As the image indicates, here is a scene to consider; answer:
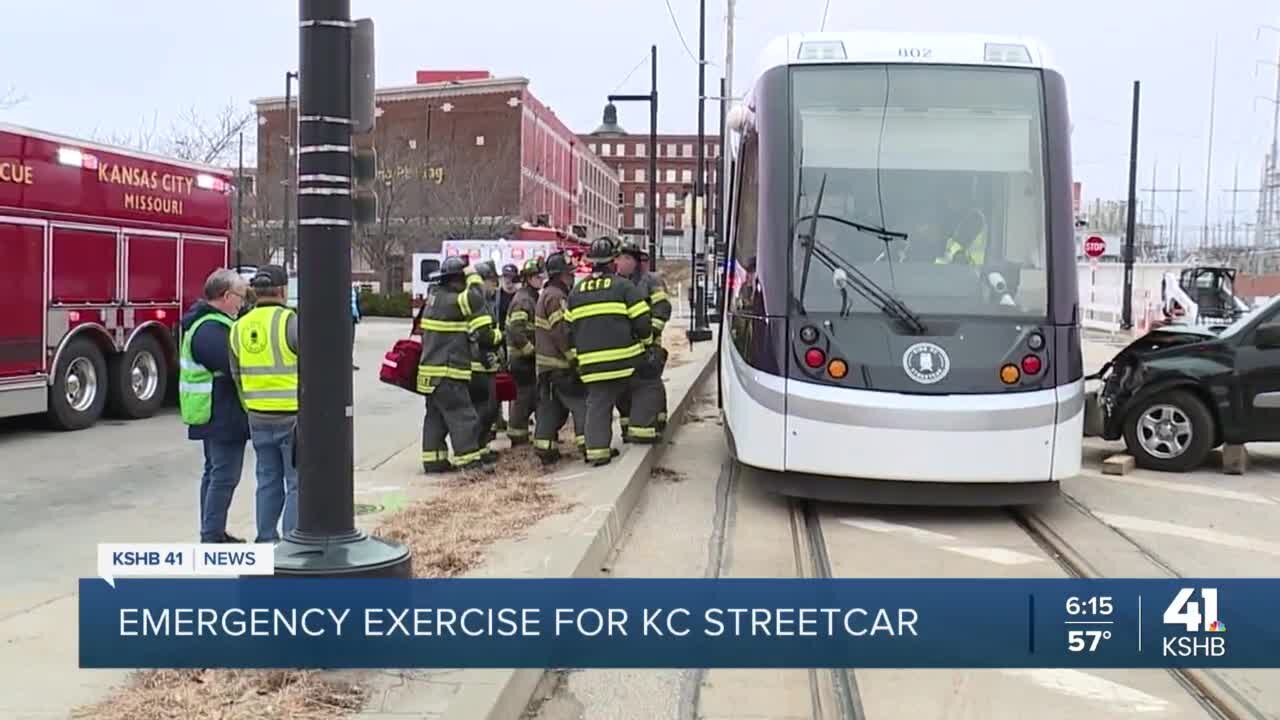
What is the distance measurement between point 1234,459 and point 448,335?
22.9ft

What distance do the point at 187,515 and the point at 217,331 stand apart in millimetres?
2786

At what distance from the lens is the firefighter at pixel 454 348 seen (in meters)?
9.98

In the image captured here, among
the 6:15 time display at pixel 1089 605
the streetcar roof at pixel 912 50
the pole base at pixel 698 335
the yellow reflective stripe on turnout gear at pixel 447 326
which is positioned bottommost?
the 6:15 time display at pixel 1089 605

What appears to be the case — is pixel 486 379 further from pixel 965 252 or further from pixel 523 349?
pixel 965 252

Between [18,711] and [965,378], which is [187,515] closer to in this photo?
[18,711]

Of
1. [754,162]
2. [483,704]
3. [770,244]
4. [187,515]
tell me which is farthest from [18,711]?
[754,162]

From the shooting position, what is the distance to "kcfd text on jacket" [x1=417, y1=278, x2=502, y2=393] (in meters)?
9.97

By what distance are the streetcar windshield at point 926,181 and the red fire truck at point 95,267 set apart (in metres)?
8.69

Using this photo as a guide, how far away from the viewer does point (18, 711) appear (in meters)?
4.49

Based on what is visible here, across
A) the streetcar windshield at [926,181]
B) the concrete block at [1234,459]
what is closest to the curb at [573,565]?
the streetcar windshield at [926,181]

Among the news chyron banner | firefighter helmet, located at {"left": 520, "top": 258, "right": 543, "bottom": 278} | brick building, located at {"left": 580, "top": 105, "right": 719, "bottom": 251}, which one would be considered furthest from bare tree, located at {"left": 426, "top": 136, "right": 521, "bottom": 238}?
brick building, located at {"left": 580, "top": 105, "right": 719, "bottom": 251}

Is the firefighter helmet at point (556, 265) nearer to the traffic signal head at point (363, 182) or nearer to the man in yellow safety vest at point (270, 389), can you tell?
the man in yellow safety vest at point (270, 389)

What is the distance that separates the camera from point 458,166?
194 feet

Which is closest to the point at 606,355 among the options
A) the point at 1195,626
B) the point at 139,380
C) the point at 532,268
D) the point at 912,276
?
the point at 532,268
